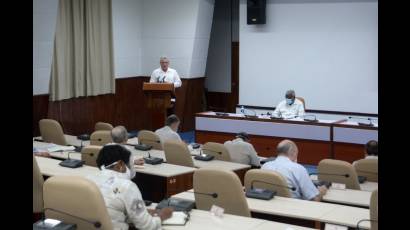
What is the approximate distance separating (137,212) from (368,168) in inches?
120

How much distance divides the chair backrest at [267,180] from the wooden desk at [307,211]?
110mm

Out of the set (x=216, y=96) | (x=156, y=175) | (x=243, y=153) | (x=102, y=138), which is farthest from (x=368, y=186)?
(x=216, y=96)

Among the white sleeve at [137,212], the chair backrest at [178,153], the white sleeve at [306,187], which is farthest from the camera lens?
the chair backrest at [178,153]

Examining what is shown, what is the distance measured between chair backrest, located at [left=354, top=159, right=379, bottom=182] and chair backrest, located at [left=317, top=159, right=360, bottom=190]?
50cm

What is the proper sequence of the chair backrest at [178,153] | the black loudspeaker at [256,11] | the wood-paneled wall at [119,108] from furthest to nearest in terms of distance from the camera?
the black loudspeaker at [256,11], the wood-paneled wall at [119,108], the chair backrest at [178,153]

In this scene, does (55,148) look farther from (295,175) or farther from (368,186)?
(368,186)

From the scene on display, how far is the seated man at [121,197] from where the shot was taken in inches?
145

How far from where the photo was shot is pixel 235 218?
3.90 m

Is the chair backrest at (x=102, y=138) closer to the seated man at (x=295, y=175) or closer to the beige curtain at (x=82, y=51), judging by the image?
the seated man at (x=295, y=175)

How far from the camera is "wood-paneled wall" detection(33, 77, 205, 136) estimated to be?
11234 millimetres

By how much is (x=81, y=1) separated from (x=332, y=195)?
7.81 m

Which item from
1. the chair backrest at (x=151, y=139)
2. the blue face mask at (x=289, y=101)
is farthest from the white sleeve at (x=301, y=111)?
the chair backrest at (x=151, y=139)

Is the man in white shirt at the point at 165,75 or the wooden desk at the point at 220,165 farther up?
the man in white shirt at the point at 165,75
